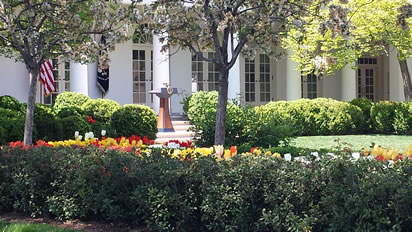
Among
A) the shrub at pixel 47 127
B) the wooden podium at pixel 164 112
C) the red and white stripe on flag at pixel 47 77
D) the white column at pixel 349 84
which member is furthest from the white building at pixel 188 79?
the shrub at pixel 47 127

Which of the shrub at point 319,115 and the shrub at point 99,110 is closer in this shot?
the shrub at point 99,110

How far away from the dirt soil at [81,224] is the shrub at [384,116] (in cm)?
1328

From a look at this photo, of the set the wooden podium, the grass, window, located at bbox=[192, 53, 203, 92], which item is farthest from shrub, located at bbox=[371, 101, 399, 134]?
the grass

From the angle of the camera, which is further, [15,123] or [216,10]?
[15,123]

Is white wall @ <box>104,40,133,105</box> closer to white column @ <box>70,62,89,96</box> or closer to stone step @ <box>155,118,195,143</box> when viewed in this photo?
white column @ <box>70,62,89,96</box>

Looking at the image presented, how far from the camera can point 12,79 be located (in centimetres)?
1717

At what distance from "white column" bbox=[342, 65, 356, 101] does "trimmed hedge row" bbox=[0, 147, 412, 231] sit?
16.0 m

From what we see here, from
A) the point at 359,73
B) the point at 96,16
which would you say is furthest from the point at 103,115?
the point at 359,73

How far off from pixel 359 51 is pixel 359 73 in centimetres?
921

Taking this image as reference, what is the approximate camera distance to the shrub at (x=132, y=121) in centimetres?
1277

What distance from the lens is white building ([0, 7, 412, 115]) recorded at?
1708 cm

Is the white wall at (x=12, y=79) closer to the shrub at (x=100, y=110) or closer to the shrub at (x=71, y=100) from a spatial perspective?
the shrub at (x=71, y=100)

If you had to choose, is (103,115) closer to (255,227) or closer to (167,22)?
(167,22)

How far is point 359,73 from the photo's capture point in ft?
78.7
